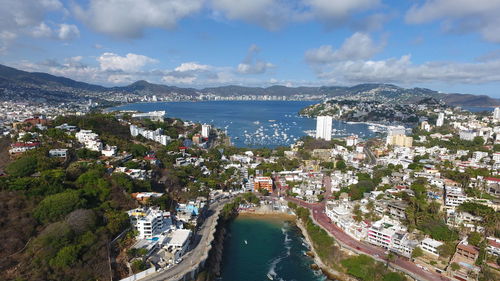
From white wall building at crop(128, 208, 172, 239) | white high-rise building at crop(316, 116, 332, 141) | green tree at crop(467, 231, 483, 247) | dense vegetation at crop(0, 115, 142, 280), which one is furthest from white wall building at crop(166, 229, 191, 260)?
white high-rise building at crop(316, 116, 332, 141)

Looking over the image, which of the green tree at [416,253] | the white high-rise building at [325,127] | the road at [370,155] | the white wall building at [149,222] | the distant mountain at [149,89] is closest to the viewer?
the green tree at [416,253]

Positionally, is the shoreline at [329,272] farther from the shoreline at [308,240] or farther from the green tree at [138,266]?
the green tree at [138,266]

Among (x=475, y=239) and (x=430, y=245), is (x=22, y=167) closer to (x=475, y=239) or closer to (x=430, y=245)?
(x=430, y=245)

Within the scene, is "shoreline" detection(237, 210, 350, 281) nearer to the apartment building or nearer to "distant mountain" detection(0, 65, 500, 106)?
the apartment building

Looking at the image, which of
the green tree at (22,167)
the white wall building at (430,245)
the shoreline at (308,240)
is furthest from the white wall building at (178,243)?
the white wall building at (430,245)

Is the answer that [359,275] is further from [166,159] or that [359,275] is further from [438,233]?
[166,159]

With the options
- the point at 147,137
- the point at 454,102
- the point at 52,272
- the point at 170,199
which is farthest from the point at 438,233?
the point at 454,102
